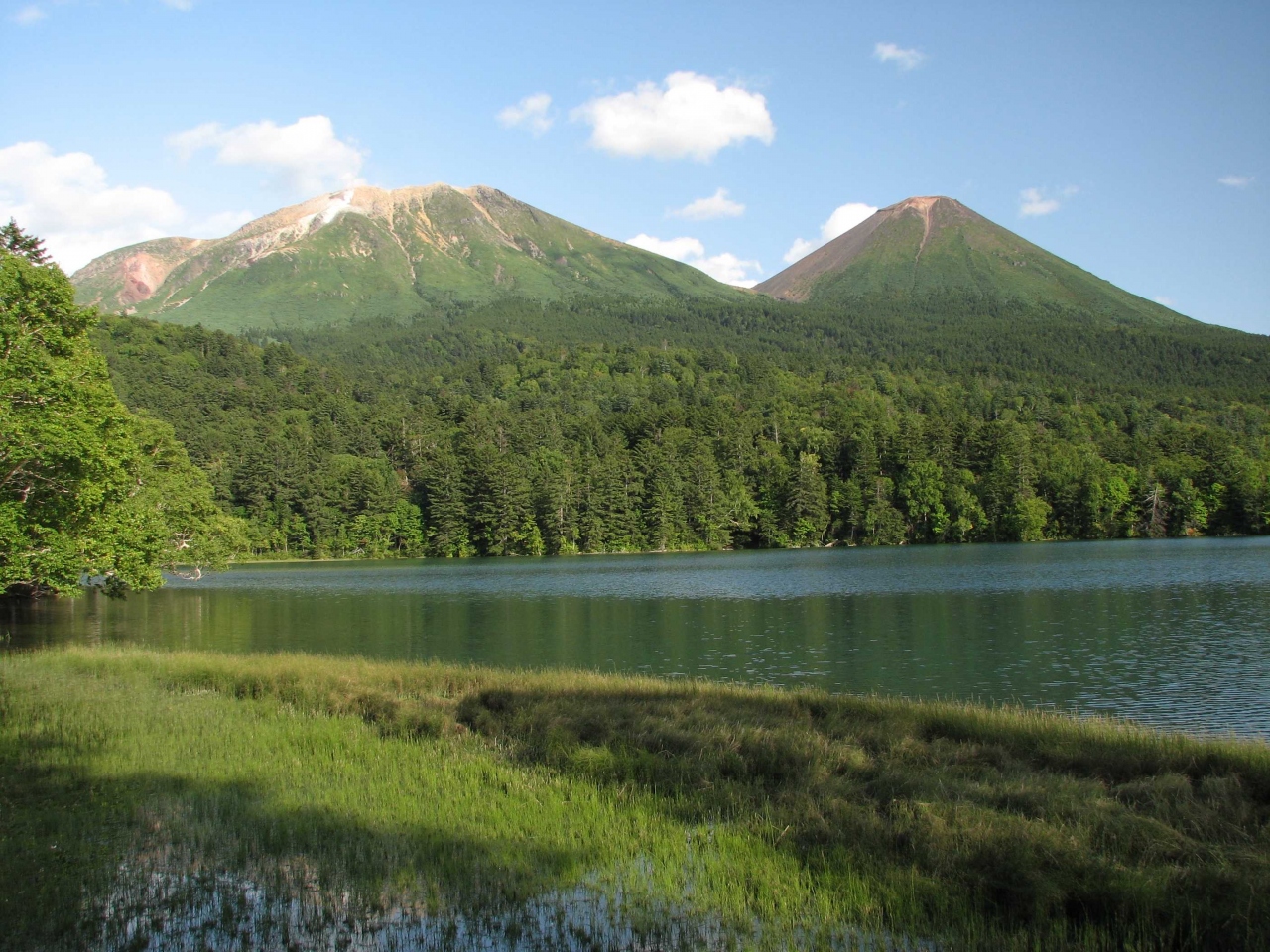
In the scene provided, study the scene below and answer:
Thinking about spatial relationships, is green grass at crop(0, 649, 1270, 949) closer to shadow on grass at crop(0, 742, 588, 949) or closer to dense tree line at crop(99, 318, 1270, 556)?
shadow on grass at crop(0, 742, 588, 949)

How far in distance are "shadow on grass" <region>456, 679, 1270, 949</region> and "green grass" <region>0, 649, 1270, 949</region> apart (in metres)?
0.04

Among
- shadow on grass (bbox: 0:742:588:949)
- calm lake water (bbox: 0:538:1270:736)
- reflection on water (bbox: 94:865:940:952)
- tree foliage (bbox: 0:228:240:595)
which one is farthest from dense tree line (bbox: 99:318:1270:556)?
reflection on water (bbox: 94:865:940:952)

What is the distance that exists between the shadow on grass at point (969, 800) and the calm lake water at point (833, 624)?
7.04m

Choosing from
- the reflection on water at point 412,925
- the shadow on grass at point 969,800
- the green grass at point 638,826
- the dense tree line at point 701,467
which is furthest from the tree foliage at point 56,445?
the dense tree line at point 701,467

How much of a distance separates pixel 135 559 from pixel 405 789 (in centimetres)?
2599

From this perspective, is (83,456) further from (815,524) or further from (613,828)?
(815,524)

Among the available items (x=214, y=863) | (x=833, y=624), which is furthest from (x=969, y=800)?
(x=833, y=624)

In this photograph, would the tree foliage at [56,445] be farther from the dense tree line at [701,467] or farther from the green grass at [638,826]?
the dense tree line at [701,467]

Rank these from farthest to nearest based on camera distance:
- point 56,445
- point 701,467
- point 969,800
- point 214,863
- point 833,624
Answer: point 701,467
point 833,624
point 56,445
point 969,800
point 214,863

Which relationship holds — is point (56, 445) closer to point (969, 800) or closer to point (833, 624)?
point (969, 800)

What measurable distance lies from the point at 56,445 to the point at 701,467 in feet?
325

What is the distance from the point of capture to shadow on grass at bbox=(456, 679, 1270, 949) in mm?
7695

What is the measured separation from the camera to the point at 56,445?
2184 cm

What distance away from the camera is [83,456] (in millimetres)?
23016
